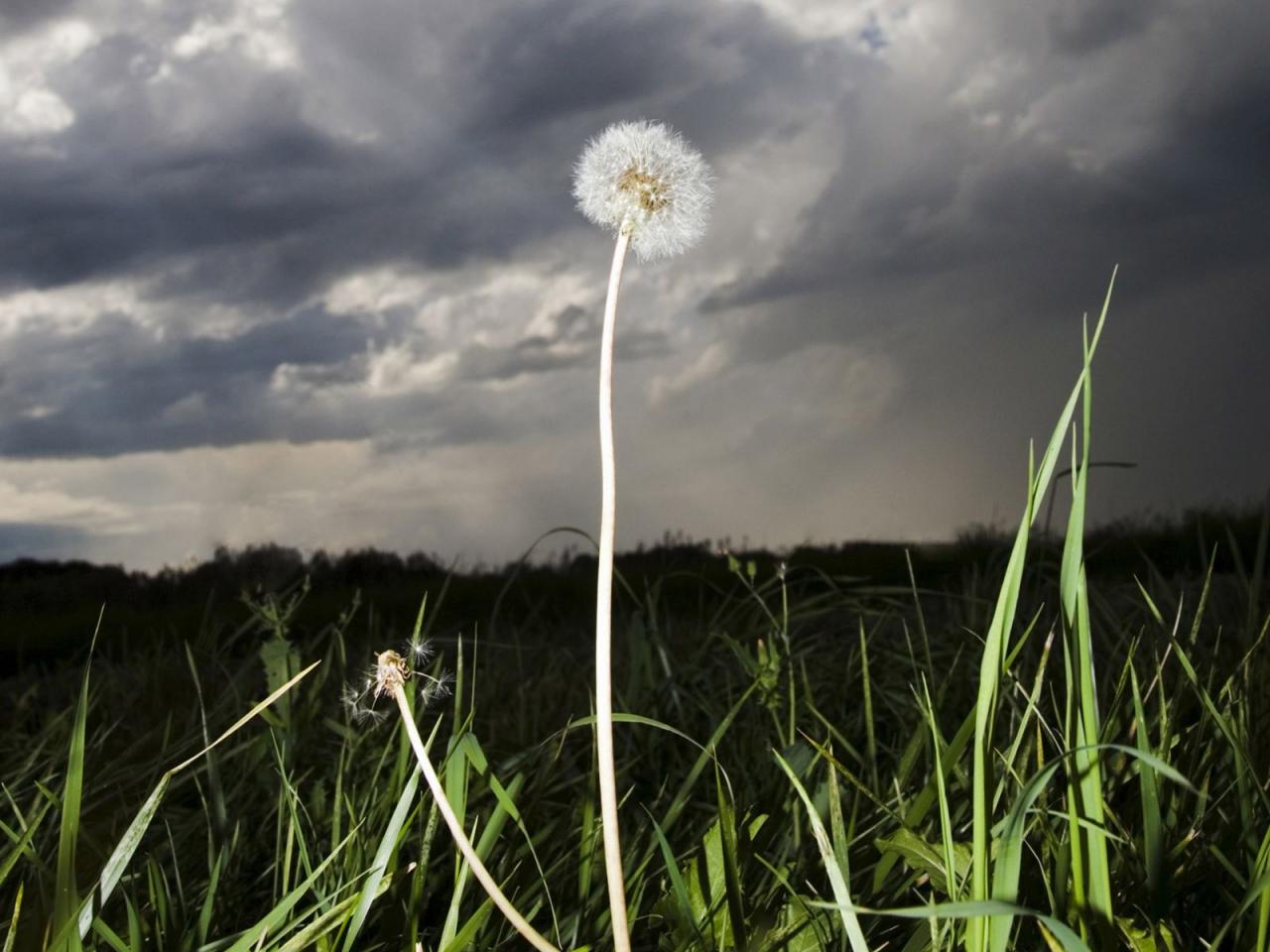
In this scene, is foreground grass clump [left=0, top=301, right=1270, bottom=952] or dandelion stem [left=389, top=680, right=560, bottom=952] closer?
dandelion stem [left=389, top=680, right=560, bottom=952]

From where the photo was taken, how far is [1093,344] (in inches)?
45.8

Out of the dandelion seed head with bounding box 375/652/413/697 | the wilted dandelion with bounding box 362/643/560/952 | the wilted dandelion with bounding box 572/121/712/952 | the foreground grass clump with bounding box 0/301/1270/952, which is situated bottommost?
the foreground grass clump with bounding box 0/301/1270/952

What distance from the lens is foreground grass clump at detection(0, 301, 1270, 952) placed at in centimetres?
118

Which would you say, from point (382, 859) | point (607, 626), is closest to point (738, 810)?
point (382, 859)

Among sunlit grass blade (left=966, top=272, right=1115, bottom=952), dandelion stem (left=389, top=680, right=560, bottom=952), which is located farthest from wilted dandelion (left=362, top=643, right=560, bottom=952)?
sunlit grass blade (left=966, top=272, right=1115, bottom=952)

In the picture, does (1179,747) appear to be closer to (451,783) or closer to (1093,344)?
(1093,344)

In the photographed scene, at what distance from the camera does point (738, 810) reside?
184 cm

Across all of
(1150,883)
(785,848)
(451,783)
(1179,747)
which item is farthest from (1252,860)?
(451,783)

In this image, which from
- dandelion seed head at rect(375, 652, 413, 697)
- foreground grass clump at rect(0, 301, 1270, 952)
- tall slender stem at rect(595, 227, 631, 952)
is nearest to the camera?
tall slender stem at rect(595, 227, 631, 952)

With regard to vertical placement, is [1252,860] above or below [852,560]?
below

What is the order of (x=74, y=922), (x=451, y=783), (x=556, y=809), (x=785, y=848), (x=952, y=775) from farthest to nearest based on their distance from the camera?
(x=556, y=809)
(x=952, y=775)
(x=785, y=848)
(x=451, y=783)
(x=74, y=922)

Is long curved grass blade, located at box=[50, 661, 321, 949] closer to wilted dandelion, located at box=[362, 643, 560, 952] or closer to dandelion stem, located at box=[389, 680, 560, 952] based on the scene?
wilted dandelion, located at box=[362, 643, 560, 952]

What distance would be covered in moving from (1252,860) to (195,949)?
4.58 ft

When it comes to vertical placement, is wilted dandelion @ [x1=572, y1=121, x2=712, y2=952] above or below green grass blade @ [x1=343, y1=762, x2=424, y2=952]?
above
